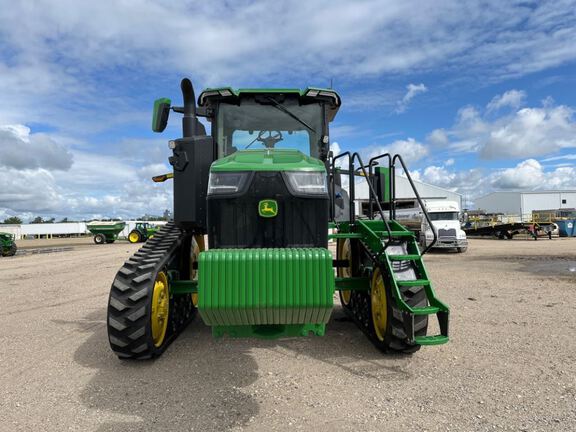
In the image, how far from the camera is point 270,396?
3.85 meters

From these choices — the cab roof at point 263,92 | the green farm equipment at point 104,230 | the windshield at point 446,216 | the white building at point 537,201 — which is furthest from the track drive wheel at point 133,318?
the white building at point 537,201

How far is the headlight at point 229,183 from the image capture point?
13.6 ft

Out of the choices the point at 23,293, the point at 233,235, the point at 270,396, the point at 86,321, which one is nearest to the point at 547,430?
the point at 270,396

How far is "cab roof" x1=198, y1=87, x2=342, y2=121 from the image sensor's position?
16.9 ft

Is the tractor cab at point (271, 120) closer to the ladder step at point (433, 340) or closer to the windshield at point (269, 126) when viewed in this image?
the windshield at point (269, 126)

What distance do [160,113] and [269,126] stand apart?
4.38 feet

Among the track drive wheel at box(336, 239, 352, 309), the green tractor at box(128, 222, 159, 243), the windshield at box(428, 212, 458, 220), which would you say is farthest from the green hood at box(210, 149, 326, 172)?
the green tractor at box(128, 222, 159, 243)

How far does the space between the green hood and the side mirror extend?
870 mm

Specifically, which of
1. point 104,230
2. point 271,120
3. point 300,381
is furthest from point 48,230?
point 300,381

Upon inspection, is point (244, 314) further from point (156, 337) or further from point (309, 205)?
point (156, 337)

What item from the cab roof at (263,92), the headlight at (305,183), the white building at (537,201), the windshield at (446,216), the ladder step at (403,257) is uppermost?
the white building at (537,201)

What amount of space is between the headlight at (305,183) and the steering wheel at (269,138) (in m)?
1.43

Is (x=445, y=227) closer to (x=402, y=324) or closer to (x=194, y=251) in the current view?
(x=194, y=251)

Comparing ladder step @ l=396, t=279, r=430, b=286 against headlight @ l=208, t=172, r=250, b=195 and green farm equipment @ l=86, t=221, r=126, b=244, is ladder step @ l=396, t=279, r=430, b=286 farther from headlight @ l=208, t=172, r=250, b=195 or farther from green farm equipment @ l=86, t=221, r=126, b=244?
green farm equipment @ l=86, t=221, r=126, b=244
